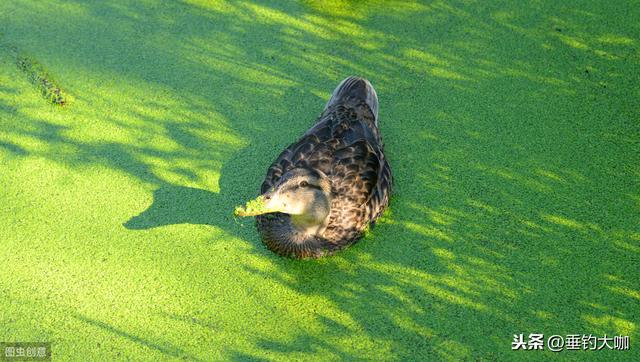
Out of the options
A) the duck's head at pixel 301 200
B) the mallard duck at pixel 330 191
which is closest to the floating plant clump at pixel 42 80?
the mallard duck at pixel 330 191

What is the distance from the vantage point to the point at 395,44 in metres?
4.55

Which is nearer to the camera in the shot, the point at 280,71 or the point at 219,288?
the point at 219,288

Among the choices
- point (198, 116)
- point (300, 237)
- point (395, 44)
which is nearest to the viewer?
point (300, 237)

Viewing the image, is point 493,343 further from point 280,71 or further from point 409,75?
point 280,71

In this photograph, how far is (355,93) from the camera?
3.98 meters

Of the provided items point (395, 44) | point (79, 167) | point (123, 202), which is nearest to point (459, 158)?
point (395, 44)

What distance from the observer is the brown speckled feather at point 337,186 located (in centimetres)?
A: 349

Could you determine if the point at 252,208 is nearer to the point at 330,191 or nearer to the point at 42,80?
the point at 330,191

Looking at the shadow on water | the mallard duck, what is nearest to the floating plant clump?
the shadow on water

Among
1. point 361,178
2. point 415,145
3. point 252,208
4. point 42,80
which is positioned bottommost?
point 252,208

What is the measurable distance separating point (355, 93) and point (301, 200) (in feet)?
3.25

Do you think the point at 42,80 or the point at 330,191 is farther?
the point at 42,80

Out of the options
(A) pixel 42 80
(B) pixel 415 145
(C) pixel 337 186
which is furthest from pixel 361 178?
(A) pixel 42 80

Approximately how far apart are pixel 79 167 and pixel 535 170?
8.87 feet
